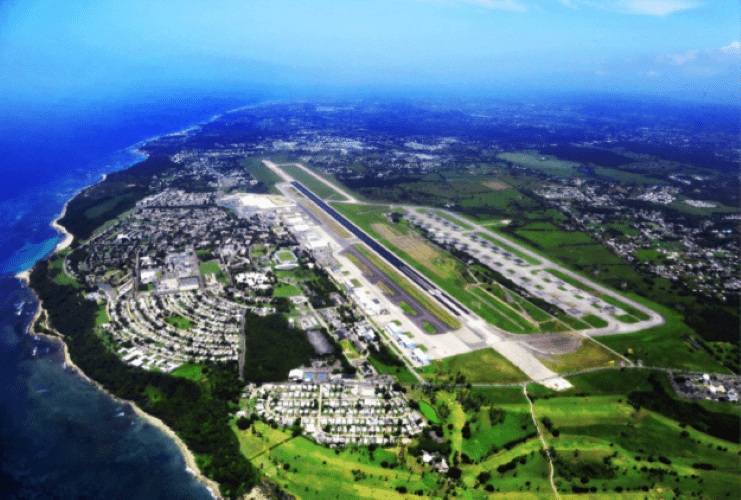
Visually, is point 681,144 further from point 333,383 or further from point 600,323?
point 333,383

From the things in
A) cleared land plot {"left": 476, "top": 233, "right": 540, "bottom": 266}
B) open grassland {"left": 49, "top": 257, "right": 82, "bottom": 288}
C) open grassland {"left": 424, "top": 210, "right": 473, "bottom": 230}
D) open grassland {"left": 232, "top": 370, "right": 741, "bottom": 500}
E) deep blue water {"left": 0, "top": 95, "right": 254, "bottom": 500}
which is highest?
open grassland {"left": 424, "top": 210, "right": 473, "bottom": 230}

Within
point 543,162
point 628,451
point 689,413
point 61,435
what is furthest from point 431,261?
point 543,162

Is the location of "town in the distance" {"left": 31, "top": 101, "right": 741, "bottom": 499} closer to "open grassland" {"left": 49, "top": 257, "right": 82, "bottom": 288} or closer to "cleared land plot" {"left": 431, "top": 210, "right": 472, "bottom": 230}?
"open grassland" {"left": 49, "top": 257, "right": 82, "bottom": 288}

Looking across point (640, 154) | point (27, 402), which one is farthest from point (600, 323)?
point (640, 154)

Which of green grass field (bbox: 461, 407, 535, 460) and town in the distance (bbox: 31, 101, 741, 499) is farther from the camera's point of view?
green grass field (bbox: 461, 407, 535, 460)

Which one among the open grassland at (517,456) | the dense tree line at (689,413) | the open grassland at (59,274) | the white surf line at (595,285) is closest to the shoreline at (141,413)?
the open grassland at (59,274)

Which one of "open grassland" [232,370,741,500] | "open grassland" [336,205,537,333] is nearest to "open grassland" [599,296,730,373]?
"open grassland" [232,370,741,500]

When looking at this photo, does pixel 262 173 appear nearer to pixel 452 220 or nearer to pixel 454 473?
pixel 452 220
